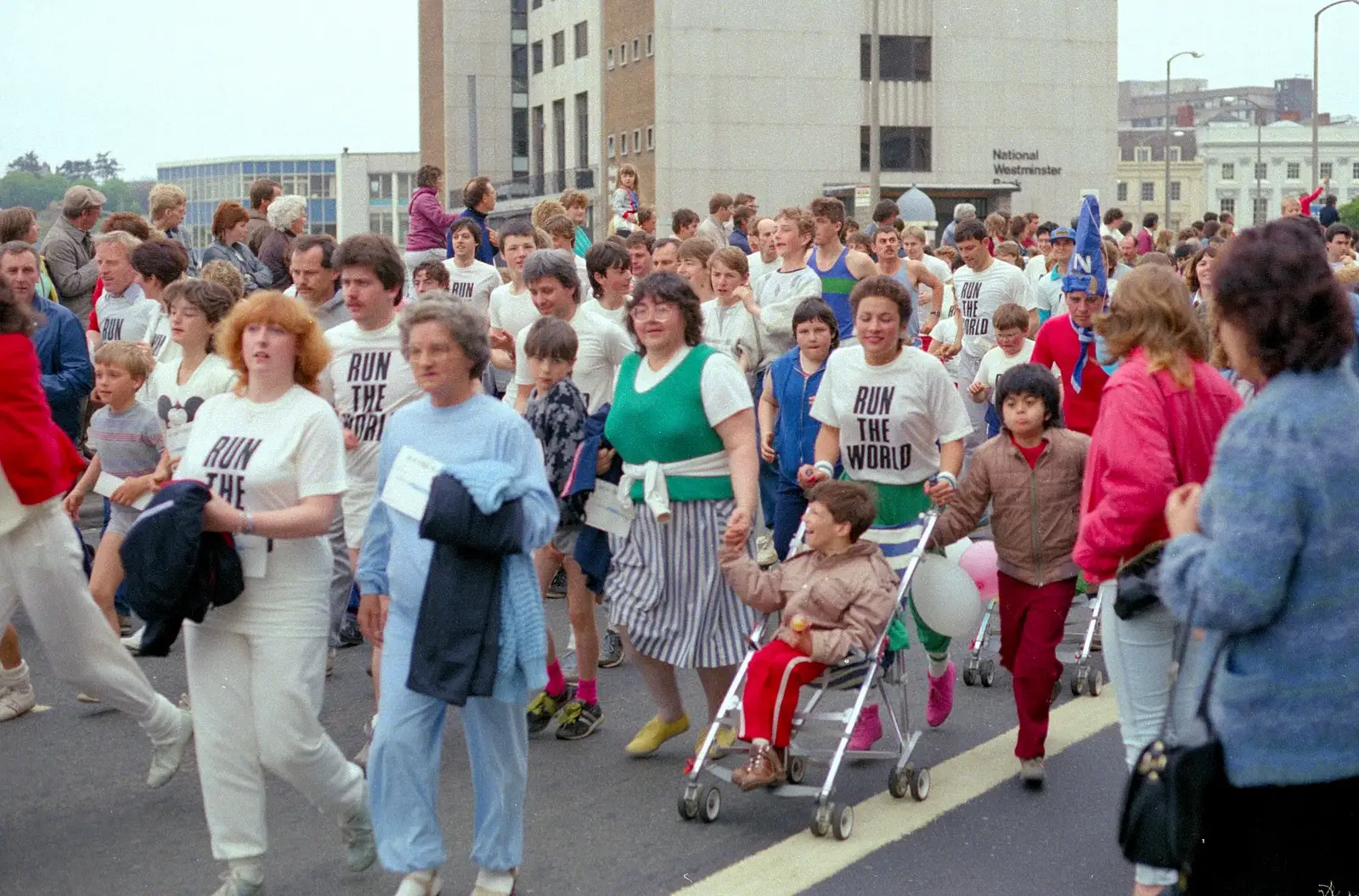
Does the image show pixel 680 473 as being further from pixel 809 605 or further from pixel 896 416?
pixel 896 416

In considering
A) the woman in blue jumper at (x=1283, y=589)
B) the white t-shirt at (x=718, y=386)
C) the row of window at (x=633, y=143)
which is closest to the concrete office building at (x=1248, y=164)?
the row of window at (x=633, y=143)

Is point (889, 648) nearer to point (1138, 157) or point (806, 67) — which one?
point (806, 67)

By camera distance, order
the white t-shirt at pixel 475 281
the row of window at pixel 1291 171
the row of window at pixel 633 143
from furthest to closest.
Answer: the row of window at pixel 1291 171
the row of window at pixel 633 143
the white t-shirt at pixel 475 281

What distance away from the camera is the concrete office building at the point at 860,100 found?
198 ft

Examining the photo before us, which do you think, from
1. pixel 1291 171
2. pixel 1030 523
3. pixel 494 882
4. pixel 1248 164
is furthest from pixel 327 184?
pixel 494 882

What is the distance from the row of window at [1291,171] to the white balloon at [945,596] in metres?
142

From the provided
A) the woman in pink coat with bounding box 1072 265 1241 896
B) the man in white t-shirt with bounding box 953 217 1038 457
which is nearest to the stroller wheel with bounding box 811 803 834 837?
the woman in pink coat with bounding box 1072 265 1241 896

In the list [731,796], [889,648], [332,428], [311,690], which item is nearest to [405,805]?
[311,690]

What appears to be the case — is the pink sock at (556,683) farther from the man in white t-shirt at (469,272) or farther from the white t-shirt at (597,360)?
the man in white t-shirt at (469,272)

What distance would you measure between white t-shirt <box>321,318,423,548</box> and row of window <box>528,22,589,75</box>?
2546 inches

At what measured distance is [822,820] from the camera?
19.5 feet

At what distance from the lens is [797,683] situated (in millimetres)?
6035

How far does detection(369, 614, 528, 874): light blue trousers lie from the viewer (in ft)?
17.0

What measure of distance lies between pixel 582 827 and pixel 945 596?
173 centimetres
